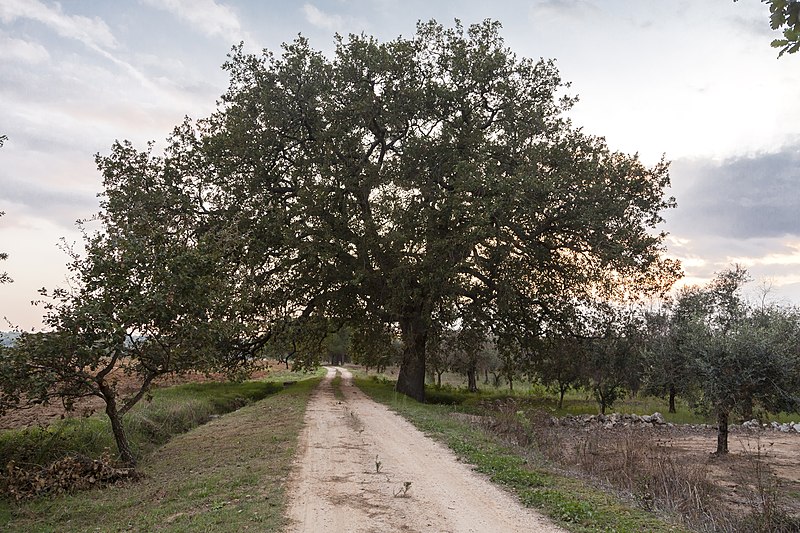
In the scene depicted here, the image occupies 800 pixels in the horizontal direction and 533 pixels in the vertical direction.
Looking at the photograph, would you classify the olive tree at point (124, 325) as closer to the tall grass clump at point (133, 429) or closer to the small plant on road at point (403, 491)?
the tall grass clump at point (133, 429)

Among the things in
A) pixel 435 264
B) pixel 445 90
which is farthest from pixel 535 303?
pixel 445 90

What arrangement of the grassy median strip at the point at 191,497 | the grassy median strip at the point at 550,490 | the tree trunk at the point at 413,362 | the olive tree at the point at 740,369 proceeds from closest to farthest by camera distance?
the grassy median strip at the point at 550,490
the grassy median strip at the point at 191,497
the olive tree at the point at 740,369
the tree trunk at the point at 413,362

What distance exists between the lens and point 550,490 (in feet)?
34.7

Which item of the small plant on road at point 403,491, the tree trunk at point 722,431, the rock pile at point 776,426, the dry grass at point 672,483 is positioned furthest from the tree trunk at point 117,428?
the rock pile at point 776,426

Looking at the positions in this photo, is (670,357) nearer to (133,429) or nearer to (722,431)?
(722,431)

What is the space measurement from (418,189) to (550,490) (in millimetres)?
20576

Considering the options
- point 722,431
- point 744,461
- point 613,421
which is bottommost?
point 613,421

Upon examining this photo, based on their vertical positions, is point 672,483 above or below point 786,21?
below

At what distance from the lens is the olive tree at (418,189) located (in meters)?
27.1

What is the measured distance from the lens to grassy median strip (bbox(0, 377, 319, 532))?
9445 mm

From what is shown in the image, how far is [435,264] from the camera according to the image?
2798cm

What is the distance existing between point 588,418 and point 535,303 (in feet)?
24.1

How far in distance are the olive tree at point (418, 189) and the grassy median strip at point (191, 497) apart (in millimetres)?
12670

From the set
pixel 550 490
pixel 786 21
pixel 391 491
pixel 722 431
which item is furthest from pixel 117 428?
pixel 722 431
